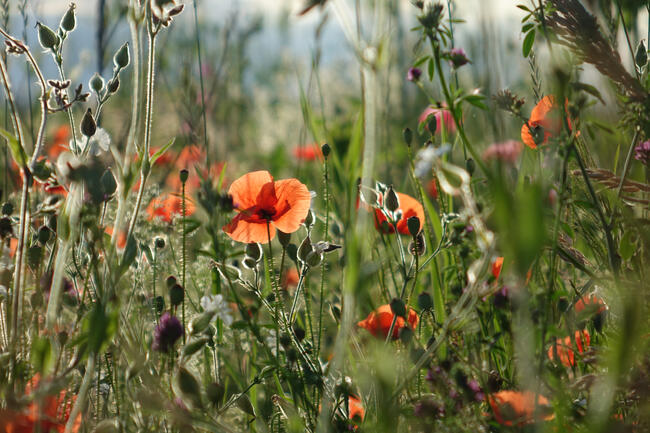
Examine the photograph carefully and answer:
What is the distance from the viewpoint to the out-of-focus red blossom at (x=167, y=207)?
128 cm

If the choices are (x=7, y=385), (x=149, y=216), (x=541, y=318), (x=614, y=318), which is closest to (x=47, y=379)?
(x=7, y=385)

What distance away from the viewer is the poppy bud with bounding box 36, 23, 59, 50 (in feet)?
2.99

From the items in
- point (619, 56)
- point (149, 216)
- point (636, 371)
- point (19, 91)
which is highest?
point (19, 91)

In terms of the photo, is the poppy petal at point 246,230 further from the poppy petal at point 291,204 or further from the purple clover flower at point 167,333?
the purple clover flower at point 167,333

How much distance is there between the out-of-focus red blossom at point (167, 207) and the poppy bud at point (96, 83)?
0.33 meters

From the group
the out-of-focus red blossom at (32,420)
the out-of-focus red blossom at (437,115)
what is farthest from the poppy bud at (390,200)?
the out-of-focus red blossom at (32,420)

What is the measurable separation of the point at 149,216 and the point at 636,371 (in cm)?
95

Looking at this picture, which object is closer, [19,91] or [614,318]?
[614,318]

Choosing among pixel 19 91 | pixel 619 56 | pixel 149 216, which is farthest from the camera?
pixel 19 91

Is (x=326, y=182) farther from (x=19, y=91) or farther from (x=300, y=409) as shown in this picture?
(x=19, y=91)

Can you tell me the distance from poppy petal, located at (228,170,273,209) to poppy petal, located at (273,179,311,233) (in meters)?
0.03

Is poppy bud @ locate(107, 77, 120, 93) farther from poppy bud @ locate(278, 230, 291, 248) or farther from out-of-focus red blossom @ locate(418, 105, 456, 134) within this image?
out-of-focus red blossom @ locate(418, 105, 456, 134)

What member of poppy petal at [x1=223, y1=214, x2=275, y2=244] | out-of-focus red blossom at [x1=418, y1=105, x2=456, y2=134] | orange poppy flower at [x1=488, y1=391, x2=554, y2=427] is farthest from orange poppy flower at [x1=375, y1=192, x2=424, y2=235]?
orange poppy flower at [x1=488, y1=391, x2=554, y2=427]

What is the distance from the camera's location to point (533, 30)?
981 millimetres
